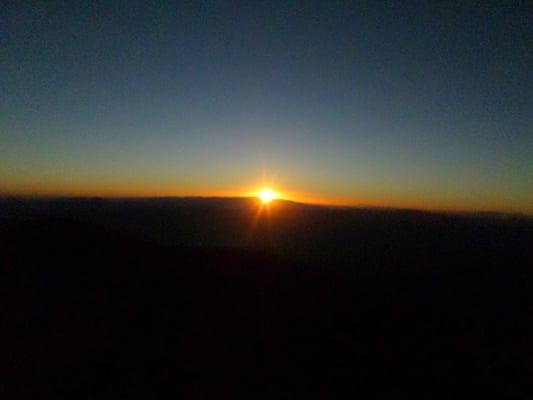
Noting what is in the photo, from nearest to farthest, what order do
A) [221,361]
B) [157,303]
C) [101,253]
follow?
[221,361]
[157,303]
[101,253]

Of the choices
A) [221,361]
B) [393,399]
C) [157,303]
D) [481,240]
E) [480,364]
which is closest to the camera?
[393,399]

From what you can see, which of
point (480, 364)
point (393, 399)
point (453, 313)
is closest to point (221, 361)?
point (393, 399)

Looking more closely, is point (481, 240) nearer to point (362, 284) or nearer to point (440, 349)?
point (362, 284)

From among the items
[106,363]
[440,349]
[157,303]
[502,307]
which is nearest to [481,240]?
[502,307]

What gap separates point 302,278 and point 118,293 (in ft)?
28.0

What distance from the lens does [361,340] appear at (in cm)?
1516

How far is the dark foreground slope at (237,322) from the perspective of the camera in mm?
11680

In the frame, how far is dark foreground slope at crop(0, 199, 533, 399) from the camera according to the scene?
11.7m

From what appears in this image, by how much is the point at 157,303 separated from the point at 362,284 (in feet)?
31.7

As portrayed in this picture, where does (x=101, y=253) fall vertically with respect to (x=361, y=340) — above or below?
above

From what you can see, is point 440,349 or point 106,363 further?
point 440,349

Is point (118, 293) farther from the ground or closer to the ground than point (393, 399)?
farther from the ground

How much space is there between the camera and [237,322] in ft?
51.6

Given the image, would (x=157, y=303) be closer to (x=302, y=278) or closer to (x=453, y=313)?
(x=302, y=278)
